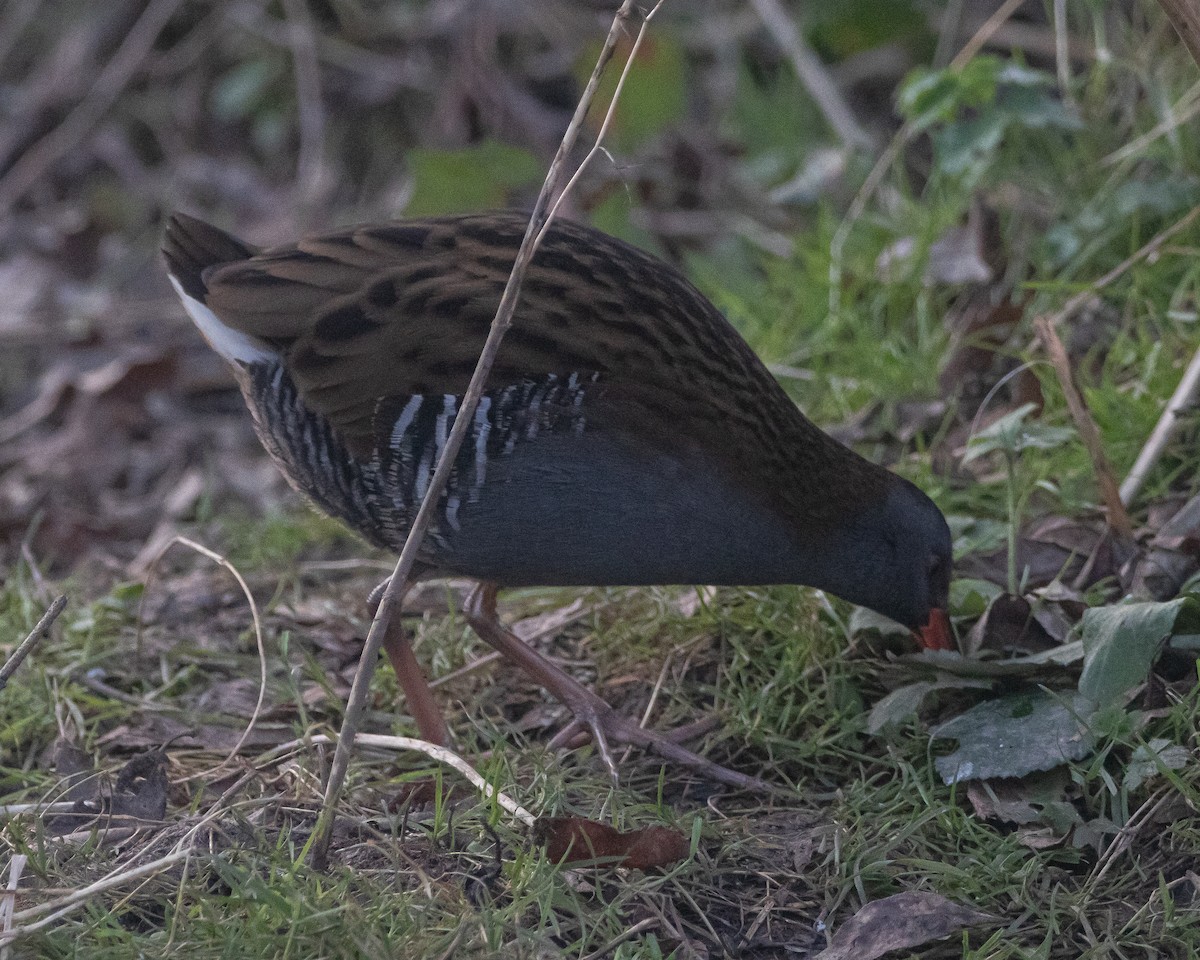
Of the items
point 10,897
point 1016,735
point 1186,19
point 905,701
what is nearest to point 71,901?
point 10,897

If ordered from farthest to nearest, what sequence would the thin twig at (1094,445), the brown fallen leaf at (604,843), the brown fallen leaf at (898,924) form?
the thin twig at (1094,445)
the brown fallen leaf at (604,843)
the brown fallen leaf at (898,924)

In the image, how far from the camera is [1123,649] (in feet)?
7.64

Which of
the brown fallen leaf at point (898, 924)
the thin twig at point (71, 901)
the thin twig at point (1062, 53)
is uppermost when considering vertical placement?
the thin twig at point (1062, 53)

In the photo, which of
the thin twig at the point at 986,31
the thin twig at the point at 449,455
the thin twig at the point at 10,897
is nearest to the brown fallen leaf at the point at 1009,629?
the thin twig at the point at 449,455

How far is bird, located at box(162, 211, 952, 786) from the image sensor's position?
254 cm

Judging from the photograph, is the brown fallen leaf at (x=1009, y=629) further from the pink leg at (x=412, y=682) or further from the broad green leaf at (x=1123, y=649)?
the pink leg at (x=412, y=682)

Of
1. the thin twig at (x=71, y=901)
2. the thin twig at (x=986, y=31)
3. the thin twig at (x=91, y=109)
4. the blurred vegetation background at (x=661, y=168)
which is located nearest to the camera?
the thin twig at (x=71, y=901)

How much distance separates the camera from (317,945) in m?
1.99

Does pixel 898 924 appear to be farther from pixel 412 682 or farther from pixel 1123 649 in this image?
pixel 412 682

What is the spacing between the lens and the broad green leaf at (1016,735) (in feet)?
7.86

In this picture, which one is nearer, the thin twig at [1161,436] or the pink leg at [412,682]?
the pink leg at [412,682]

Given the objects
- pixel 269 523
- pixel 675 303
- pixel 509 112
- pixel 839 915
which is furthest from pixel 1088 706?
pixel 509 112

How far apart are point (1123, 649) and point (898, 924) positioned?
1.97 feet

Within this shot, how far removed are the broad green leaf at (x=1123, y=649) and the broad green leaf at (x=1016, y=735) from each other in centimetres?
7
